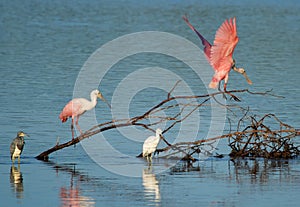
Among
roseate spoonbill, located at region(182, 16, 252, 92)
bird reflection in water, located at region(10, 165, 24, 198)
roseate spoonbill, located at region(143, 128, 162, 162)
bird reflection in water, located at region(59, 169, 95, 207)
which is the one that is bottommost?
bird reflection in water, located at region(59, 169, 95, 207)

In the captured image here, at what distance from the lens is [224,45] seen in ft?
49.9

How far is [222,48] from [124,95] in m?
5.81

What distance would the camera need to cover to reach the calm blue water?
40.5 feet

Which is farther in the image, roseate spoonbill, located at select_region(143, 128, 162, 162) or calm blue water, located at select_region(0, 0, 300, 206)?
roseate spoonbill, located at select_region(143, 128, 162, 162)

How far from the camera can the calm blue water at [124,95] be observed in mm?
12352

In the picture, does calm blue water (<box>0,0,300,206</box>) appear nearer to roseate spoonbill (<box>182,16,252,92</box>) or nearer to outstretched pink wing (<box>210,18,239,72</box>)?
roseate spoonbill (<box>182,16,252,92</box>)

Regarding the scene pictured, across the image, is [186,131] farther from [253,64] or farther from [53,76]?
[253,64]

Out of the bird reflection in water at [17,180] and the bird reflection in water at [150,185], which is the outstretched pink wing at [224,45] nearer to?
the bird reflection in water at [150,185]

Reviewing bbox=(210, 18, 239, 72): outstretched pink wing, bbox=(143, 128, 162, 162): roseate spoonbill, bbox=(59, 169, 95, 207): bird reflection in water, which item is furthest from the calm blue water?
bbox=(210, 18, 239, 72): outstretched pink wing

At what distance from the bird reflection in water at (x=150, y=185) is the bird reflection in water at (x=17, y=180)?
159 centimetres

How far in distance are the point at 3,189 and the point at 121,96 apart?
853 centimetres

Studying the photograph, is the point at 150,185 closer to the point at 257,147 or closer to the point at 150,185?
the point at 150,185

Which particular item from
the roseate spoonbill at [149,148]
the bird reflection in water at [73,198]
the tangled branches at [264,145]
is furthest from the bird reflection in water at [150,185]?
the tangled branches at [264,145]

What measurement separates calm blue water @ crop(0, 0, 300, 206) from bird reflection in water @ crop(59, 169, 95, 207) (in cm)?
1
